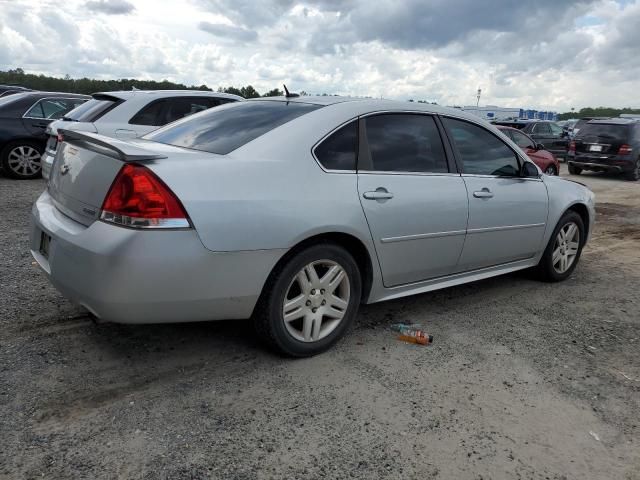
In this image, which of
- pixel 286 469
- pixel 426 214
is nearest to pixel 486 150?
pixel 426 214

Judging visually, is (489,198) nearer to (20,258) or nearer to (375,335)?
(375,335)

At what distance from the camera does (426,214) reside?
3861mm

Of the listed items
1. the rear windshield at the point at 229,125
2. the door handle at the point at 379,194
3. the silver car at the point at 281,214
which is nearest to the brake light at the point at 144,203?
the silver car at the point at 281,214

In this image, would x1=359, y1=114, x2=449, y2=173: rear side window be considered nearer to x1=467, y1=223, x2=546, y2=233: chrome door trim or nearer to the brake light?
x1=467, y1=223, x2=546, y2=233: chrome door trim

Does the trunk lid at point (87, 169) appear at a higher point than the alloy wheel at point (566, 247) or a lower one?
higher

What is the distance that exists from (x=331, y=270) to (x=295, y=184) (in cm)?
59

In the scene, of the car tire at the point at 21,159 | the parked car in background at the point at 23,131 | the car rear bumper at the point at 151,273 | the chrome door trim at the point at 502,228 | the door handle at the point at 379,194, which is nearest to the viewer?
the car rear bumper at the point at 151,273

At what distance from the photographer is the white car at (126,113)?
7.74 meters

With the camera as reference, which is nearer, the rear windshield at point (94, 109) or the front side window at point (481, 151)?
the front side window at point (481, 151)

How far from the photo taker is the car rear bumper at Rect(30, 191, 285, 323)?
2.76m

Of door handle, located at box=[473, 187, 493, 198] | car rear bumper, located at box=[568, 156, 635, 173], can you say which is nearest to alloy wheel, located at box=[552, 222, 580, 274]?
door handle, located at box=[473, 187, 493, 198]

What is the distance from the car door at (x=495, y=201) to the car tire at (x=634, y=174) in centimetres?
1308

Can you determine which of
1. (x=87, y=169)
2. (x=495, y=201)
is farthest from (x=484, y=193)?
(x=87, y=169)

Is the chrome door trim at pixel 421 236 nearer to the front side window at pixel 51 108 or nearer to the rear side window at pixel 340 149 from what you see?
the rear side window at pixel 340 149
